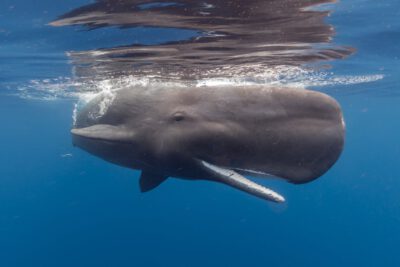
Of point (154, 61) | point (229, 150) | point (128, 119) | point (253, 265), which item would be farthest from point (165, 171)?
point (253, 265)

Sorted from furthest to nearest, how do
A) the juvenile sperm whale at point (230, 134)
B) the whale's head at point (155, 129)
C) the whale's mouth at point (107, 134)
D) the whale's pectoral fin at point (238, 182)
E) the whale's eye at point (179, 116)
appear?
the whale's mouth at point (107, 134)
the whale's eye at point (179, 116)
the whale's head at point (155, 129)
the juvenile sperm whale at point (230, 134)
the whale's pectoral fin at point (238, 182)

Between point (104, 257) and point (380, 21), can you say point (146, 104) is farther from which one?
point (104, 257)

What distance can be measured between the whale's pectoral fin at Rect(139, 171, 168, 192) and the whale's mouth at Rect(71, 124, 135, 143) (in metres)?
1.23

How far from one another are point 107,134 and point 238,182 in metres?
2.89

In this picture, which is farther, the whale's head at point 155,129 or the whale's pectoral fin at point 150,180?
the whale's pectoral fin at point 150,180

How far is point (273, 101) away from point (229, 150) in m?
0.85

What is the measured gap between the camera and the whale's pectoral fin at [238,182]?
14.6 feet

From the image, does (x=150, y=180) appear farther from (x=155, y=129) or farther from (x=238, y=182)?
(x=238, y=182)

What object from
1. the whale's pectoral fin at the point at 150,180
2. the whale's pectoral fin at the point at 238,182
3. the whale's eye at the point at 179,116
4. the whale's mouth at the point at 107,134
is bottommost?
the whale's pectoral fin at the point at 150,180

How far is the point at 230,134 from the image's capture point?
5480mm

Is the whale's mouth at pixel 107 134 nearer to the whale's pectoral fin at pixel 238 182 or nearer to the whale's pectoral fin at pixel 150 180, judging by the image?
the whale's pectoral fin at pixel 150 180

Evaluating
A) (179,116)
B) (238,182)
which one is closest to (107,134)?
(179,116)

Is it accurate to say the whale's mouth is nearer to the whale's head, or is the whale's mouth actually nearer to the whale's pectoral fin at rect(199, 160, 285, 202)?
the whale's head

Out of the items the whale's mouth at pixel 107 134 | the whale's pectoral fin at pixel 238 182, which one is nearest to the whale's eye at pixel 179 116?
the whale's pectoral fin at pixel 238 182
